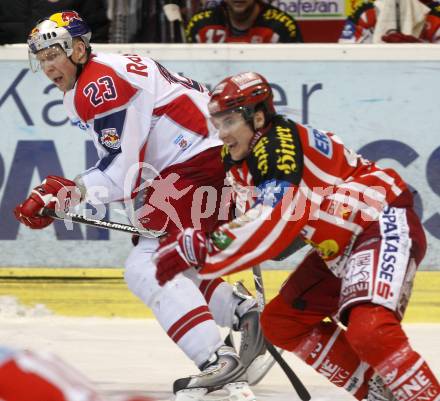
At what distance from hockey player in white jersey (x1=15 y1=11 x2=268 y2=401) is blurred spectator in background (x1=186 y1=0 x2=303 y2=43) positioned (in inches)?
56.0

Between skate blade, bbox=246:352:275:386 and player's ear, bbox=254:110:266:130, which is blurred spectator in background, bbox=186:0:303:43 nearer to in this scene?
skate blade, bbox=246:352:275:386

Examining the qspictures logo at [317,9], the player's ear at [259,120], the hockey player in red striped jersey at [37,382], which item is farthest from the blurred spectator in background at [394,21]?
the hockey player in red striped jersey at [37,382]

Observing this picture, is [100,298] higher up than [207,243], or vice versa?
[207,243]

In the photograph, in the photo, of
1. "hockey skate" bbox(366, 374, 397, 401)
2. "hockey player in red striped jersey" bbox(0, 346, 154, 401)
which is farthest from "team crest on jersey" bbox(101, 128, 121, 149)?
"hockey player in red striped jersey" bbox(0, 346, 154, 401)

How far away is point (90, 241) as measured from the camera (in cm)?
609

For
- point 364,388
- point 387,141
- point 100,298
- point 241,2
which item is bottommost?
point 100,298

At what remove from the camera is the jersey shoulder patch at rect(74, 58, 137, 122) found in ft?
15.5

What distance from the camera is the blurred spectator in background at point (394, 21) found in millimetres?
6305

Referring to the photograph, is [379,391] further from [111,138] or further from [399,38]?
[399,38]

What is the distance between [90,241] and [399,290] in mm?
2560

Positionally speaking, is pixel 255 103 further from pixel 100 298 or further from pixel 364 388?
pixel 100 298

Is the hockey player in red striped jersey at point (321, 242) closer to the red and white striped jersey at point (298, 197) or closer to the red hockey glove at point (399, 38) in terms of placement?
the red and white striped jersey at point (298, 197)

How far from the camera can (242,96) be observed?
3.95 metres

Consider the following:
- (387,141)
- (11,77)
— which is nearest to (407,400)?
(387,141)
